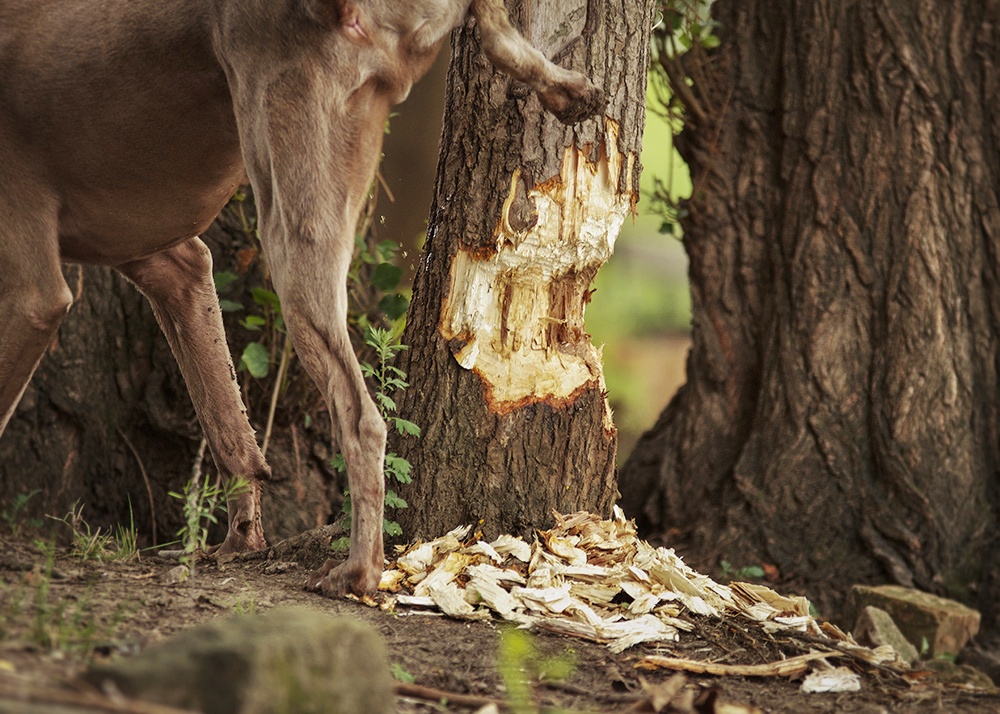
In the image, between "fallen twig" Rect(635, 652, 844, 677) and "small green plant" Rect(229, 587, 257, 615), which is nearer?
"small green plant" Rect(229, 587, 257, 615)

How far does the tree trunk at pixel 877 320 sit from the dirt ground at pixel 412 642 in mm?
1742

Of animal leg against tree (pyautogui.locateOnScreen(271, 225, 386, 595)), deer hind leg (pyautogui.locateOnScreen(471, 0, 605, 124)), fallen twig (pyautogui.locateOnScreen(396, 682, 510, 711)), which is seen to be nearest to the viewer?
fallen twig (pyautogui.locateOnScreen(396, 682, 510, 711))

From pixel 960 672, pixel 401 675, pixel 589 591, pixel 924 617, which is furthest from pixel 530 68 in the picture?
pixel 924 617

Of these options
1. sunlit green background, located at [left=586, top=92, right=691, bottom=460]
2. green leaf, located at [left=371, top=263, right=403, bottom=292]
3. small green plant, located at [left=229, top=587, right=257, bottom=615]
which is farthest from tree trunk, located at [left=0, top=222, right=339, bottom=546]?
sunlit green background, located at [left=586, top=92, right=691, bottom=460]

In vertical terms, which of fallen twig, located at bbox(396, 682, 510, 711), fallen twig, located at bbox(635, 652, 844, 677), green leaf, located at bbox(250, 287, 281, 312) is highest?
green leaf, located at bbox(250, 287, 281, 312)

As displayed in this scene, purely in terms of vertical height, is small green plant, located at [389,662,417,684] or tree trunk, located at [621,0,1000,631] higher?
tree trunk, located at [621,0,1000,631]

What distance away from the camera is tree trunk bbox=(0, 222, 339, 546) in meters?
4.87

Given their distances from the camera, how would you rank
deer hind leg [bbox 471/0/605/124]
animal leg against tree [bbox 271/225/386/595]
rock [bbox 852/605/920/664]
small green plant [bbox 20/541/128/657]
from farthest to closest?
rock [bbox 852/605/920/664] → deer hind leg [bbox 471/0/605/124] → animal leg against tree [bbox 271/225/386/595] → small green plant [bbox 20/541/128/657]

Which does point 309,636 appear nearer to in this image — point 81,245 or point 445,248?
point 445,248

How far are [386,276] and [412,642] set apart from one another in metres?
2.06

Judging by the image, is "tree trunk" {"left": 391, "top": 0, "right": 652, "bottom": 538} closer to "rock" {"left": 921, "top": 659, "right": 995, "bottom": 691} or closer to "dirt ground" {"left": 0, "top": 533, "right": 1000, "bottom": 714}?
"dirt ground" {"left": 0, "top": 533, "right": 1000, "bottom": 714}

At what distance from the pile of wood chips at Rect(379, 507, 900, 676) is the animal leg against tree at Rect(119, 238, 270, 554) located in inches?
27.3

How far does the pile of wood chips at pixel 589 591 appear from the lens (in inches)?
121

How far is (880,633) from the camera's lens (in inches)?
157
